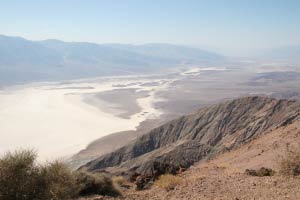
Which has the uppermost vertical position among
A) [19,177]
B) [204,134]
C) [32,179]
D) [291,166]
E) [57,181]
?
[19,177]

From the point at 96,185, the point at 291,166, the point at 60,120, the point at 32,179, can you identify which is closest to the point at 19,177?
the point at 32,179

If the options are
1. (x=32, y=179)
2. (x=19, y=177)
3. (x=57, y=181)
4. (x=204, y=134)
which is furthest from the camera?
(x=204, y=134)

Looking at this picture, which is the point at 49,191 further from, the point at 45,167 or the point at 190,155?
the point at 190,155

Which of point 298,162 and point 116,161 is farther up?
point 298,162

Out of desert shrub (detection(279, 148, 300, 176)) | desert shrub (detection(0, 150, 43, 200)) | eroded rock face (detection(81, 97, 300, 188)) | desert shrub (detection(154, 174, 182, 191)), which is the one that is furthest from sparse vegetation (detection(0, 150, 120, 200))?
eroded rock face (detection(81, 97, 300, 188))

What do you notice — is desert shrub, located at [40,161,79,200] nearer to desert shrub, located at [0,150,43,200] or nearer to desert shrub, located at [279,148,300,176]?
desert shrub, located at [0,150,43,200]

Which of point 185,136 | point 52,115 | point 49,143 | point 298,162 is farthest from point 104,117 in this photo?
point 298,162

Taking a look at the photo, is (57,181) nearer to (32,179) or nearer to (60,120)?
(32,179)
